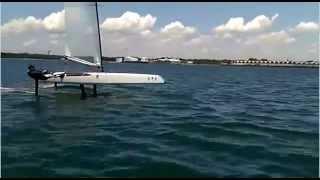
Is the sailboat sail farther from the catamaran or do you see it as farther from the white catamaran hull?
the white catamaran hull

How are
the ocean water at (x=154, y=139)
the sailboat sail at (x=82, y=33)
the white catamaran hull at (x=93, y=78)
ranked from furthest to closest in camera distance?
the sailboat sail at (x=82, y=33), the white catamaran hull at (x=93, y=78), the ocean water at (x=154, y=139)

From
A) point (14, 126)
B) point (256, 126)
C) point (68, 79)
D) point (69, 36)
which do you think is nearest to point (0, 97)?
point (68, 79)

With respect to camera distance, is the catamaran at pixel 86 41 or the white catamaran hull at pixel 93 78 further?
the catamaran at pixel 86 41

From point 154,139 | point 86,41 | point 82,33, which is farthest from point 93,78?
point 154,139

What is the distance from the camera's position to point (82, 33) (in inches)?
1566

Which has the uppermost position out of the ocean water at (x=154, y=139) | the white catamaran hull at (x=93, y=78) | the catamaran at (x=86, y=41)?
the catamaran at (x=86, y=41)

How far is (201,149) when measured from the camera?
18.7 m

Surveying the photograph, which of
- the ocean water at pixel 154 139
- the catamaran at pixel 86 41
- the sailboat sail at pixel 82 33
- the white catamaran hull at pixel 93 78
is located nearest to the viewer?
the ocean water at pixel 154 139

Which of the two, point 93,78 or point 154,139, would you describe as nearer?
point 154,139

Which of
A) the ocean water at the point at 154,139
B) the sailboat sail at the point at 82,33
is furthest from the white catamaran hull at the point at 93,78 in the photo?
the sailboat sail at the point at 82,33

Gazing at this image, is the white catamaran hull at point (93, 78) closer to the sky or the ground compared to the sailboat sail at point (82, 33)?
closer to the ground

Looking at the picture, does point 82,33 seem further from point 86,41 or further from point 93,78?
point 93,78

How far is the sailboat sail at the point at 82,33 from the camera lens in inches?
1545

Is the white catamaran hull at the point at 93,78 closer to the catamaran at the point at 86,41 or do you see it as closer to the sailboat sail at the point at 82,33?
the catamaran at the point at 86,41
